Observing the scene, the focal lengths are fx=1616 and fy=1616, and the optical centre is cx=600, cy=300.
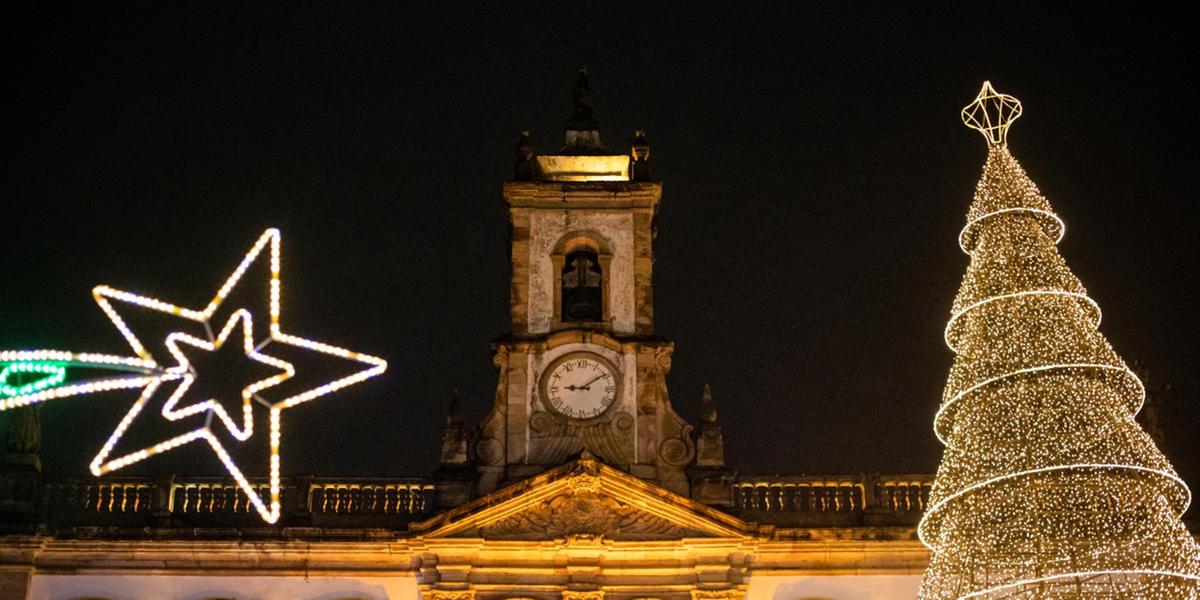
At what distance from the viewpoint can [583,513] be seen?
24.6m

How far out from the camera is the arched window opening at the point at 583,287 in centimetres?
2680

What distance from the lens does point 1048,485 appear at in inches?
723

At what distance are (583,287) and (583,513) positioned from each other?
4179 millimetres

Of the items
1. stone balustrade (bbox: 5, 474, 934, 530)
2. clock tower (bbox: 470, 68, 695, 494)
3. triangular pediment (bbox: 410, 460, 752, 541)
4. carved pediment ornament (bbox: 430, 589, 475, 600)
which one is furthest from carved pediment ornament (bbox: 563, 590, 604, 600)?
stone balustrade (bbox: 5, 474, 934, 530)

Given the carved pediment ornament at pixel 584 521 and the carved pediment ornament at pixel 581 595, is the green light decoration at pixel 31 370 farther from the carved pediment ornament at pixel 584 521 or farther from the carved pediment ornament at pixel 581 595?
the carved pediment ornament at pixel 581 595

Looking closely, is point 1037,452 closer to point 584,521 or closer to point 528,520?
point 584,521

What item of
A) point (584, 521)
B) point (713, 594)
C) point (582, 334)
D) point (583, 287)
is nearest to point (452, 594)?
point (584, 521)

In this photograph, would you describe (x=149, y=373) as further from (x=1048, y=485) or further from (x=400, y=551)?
(x=1048, y=485)

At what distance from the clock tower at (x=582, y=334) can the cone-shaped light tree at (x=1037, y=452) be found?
250 inches

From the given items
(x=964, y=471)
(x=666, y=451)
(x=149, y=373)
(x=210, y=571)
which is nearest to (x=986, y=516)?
(x=964, y=471)

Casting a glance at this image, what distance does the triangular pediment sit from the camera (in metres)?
24.4

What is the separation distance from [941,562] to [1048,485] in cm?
159

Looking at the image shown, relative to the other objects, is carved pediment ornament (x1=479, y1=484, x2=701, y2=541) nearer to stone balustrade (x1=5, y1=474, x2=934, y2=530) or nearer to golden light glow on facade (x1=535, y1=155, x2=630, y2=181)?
stone balustrade (x1=5, y1=474, x2=934, y2=530)

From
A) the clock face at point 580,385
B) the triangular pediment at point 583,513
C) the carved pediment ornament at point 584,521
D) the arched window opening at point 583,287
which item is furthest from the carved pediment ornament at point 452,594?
the arched window opening at point 583,287
